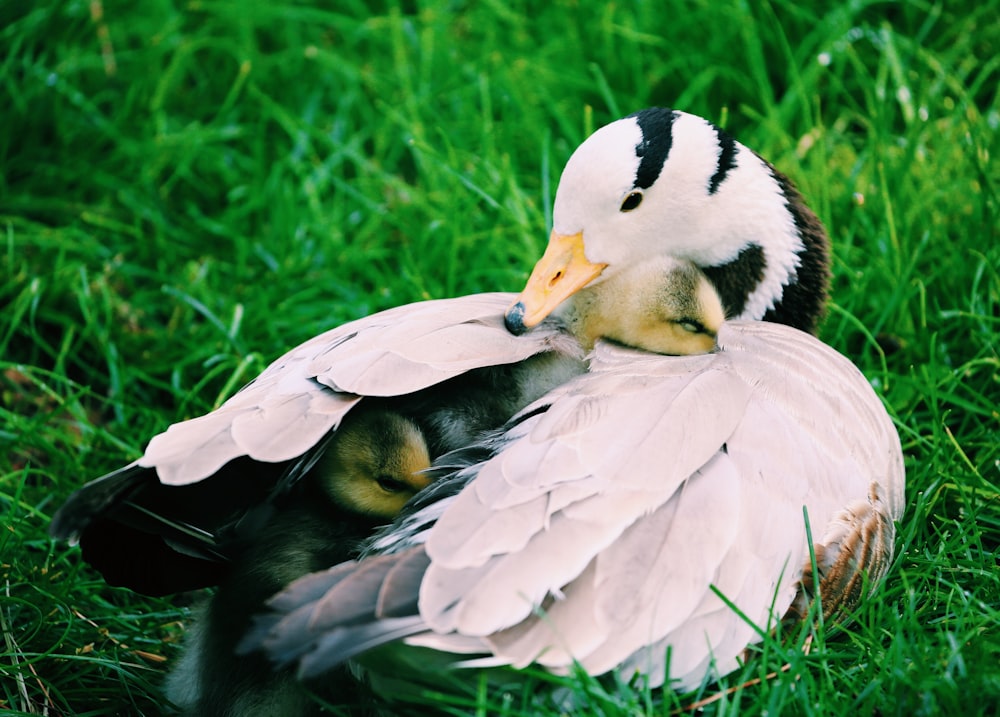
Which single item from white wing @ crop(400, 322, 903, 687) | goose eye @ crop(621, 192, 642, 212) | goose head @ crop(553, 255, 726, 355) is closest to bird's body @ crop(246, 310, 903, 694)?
white wing @ crop(400, 322, 903, 687)

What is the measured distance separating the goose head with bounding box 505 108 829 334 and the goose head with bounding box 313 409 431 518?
38 centimetres

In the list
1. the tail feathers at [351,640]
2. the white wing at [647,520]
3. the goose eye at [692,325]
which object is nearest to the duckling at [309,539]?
the white wing at [647,520]

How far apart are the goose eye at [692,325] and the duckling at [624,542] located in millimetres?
139

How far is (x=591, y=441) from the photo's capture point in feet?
7.43

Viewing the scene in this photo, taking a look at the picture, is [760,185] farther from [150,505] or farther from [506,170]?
[150,505]

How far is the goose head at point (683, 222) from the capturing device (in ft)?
9.12

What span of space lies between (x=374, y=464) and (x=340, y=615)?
49cm

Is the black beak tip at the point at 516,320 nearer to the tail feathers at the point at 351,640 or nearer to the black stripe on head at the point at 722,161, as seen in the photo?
the black stripe on head at the point at 722,161

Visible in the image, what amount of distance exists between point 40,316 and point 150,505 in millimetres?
1797

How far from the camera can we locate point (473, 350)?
2510 millimetres

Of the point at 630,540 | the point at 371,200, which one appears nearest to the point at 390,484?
the point at 630,540

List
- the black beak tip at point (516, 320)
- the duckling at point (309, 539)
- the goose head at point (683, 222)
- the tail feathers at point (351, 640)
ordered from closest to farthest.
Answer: the tail feathers at point (351, 640), the duckling at point (309, 539), the black beak tip at point (516, 320), the goose head at point (683, 222)

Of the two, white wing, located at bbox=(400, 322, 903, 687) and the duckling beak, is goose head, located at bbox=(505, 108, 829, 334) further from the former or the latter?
white wing, located at bbox=(400, 322, 903, 687)

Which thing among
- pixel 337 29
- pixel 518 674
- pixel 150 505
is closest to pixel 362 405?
pixel 150 505
